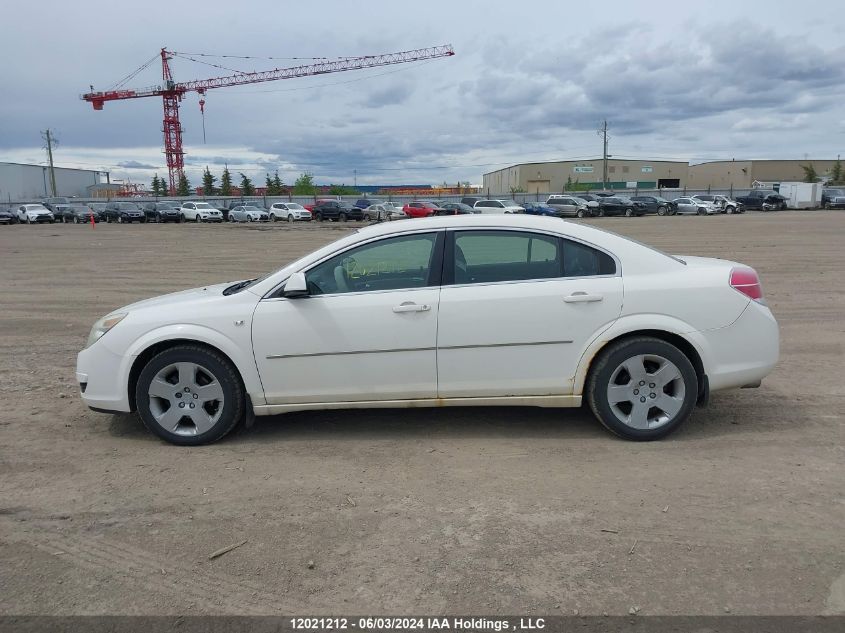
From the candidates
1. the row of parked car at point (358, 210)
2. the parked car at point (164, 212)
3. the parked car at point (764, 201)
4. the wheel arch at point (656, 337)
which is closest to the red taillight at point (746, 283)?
the wheel arch at point (656, 337)

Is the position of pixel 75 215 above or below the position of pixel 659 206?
above

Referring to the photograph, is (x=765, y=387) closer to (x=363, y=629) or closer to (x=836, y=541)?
(x=836, y=541)

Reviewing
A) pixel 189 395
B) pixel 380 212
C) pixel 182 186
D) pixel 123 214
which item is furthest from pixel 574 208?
pixel 182 186

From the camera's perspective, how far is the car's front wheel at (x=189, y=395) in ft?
14.7

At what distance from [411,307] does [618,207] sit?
4994 cm

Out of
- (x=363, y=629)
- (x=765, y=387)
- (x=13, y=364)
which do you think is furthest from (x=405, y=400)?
(x=13, y=364)

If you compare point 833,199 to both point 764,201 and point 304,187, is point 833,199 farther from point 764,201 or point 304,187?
point 304,187

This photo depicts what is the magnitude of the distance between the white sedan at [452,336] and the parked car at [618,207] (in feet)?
160

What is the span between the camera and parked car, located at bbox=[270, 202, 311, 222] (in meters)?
52.7

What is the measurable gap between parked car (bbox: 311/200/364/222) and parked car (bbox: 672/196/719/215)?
1029 inches

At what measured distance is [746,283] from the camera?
4.52m

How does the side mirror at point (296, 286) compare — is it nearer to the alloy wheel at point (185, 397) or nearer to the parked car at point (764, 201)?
the alloy wheel at point (185, 397)

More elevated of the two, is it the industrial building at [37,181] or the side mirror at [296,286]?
the industrial building at [37,181]

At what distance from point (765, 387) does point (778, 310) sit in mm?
4083
